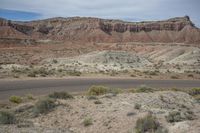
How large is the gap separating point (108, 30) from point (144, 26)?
19.1 m

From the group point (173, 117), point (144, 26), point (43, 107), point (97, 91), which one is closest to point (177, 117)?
point (173, 117)

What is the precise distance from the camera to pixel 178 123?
11.8m

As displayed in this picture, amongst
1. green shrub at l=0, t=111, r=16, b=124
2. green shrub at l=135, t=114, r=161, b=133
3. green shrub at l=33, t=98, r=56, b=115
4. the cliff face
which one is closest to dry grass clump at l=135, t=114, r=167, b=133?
green shrub at l=135, t=114, r=161, b=133

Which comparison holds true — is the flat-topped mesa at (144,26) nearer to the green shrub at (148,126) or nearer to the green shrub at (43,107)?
the green shrub at (43,107)

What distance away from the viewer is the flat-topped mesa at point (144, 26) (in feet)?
586

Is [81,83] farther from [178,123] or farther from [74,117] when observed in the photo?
[178,123]

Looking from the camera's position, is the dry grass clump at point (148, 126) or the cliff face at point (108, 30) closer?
the dry grass clump at point (148, 126)

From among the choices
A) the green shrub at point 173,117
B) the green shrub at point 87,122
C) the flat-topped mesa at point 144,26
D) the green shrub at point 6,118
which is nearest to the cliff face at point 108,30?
the flat-topped mesa at point 144,26

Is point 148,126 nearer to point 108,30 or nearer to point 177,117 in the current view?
point 177,117

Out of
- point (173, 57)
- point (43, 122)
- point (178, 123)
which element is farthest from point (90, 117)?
point (173, 57)

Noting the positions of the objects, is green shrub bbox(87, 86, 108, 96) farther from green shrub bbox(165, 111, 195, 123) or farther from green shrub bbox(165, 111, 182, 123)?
green shrub bbox(165, 111, 182, 123)

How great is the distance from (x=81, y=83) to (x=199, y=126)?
56.9ft

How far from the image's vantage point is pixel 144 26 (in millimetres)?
181500

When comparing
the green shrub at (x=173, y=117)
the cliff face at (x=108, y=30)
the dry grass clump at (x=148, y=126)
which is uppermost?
the cliff face at (x=108, y=30)
